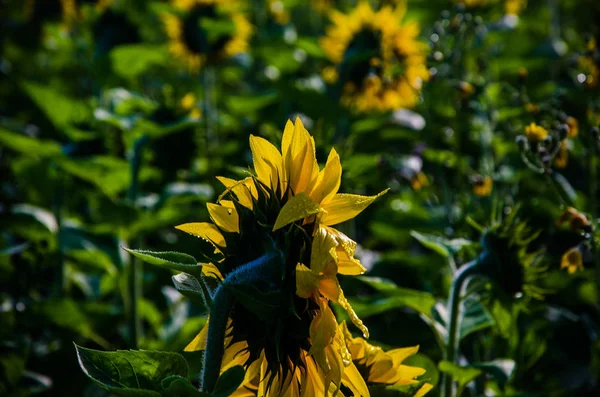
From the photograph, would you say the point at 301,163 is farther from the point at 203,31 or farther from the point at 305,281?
the point at 203,31

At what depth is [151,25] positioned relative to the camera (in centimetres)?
457

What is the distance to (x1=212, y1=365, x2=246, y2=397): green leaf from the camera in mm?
888

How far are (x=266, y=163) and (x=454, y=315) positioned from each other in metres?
0.54

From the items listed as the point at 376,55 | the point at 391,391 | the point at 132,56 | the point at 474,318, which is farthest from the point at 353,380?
the point at 132,56

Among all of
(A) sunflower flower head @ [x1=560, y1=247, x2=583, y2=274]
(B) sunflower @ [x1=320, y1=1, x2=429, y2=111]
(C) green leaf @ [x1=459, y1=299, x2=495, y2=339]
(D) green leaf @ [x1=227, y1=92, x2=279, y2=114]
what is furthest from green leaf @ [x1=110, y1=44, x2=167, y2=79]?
(A) sunflower flower head @ [x1=560, y1=247, x2=583, y2=274]

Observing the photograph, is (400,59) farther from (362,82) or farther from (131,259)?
(131,259)

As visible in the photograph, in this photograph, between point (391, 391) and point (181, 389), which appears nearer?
point (181, 389)

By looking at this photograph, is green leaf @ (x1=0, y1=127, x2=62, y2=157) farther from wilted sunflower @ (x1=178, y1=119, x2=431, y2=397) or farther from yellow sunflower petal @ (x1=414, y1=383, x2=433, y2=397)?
yellow sunflower petal @ (x1=414, y1=383, x2=433, y2=397)

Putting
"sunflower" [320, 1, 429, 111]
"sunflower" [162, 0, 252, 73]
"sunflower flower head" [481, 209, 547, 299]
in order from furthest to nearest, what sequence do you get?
1. "sunflower" [162, 0, 252, 73]
2. "sunflower" [320, 1, 429, 111]
3. "sunflower flower head" [481, 209, 547, 299]

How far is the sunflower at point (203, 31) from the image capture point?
10.2 feet

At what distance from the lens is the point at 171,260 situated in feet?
2.96

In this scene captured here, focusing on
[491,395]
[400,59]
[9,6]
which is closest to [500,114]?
[400,59]

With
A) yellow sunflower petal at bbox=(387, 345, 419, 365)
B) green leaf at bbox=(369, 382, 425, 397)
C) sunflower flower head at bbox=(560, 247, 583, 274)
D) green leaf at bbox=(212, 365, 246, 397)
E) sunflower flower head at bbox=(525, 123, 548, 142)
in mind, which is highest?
sunflower flower head at bbox=(525, 123, 548, 142)

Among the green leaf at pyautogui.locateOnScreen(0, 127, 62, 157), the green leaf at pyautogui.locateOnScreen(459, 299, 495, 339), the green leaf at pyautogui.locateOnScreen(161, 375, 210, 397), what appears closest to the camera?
the green leaf at pyautogui.locateOnScreen(161, 375, 210, 397)
